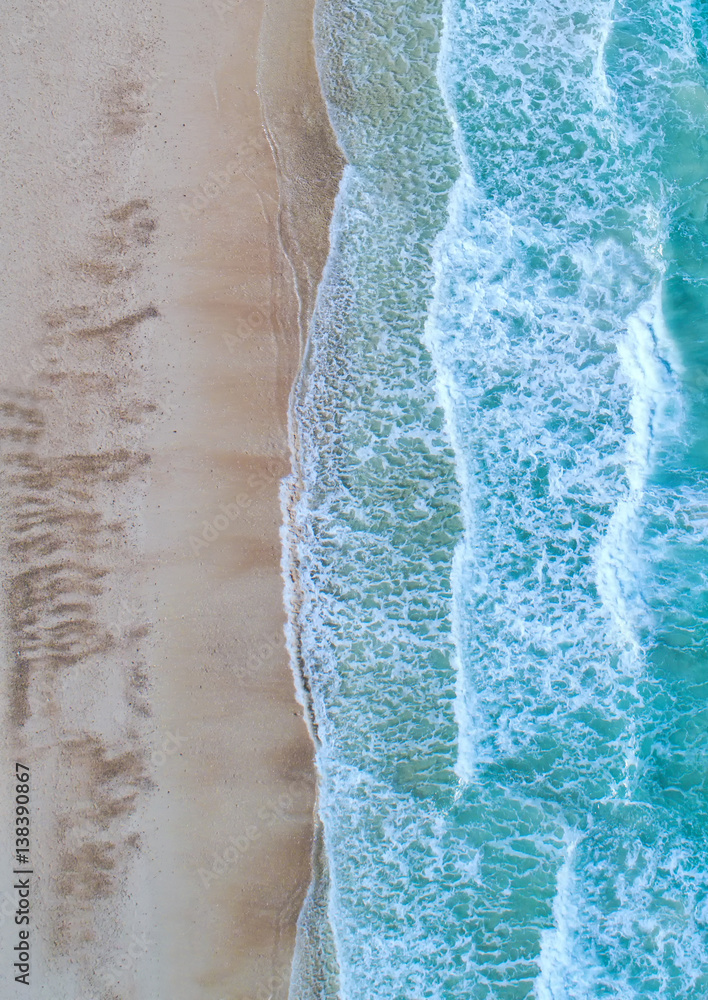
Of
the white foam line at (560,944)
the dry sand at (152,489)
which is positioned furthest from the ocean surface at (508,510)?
the dry sand at (152,489)

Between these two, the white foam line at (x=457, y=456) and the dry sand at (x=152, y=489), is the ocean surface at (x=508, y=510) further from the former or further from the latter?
the dry sand at (x=152, y=489)

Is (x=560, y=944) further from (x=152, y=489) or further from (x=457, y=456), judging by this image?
(x=152, y=489)

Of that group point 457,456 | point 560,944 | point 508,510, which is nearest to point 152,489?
point 457,456

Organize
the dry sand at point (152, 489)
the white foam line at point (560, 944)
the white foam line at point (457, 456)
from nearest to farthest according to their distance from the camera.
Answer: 1. the dry sand at point (152, 489)
2. the white foam line at point (560, 944)
3. the white foam line at point (457, 456)

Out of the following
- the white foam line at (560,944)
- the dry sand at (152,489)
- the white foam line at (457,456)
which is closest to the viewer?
the dry sand at (152,489)

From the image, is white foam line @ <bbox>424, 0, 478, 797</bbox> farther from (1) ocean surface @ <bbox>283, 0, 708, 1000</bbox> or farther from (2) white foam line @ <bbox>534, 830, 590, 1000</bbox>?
(2) white foam line @ <bbox>534, 830, 590, 1000</bbox>

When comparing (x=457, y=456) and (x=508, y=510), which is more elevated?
(x=457, y=456)

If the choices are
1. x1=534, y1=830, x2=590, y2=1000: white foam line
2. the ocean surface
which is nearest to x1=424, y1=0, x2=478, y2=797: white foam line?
the ocean surface
